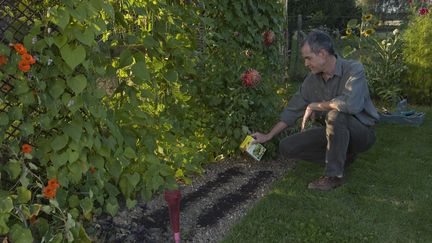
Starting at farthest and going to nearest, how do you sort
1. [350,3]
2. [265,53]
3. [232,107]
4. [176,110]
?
[350,3] < [265,53] < [232,107] < [176,110]

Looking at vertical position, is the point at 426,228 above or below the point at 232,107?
below

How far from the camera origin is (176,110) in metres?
3.17

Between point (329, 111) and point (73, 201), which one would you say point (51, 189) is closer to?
point (73, 201)

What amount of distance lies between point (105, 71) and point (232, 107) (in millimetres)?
1873

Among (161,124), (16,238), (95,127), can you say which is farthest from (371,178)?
(16,238)

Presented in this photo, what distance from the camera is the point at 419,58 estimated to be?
6.12 m

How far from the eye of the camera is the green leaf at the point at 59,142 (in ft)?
6.25

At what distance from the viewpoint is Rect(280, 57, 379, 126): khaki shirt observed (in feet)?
10.8

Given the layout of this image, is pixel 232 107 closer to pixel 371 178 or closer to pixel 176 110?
pixel 176 110

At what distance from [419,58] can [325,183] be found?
3.41 m

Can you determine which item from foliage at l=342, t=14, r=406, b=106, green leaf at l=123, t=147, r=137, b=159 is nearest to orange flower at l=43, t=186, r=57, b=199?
green leaf at l=123, t=147, r=137, b=159

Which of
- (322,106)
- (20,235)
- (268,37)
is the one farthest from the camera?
(268,37)

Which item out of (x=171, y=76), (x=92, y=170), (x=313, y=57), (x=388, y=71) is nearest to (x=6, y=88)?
(x=92, y=170)

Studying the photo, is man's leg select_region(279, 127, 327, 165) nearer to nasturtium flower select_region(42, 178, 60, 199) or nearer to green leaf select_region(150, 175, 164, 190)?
green leaf select_region(150, 175, 164, 190)
